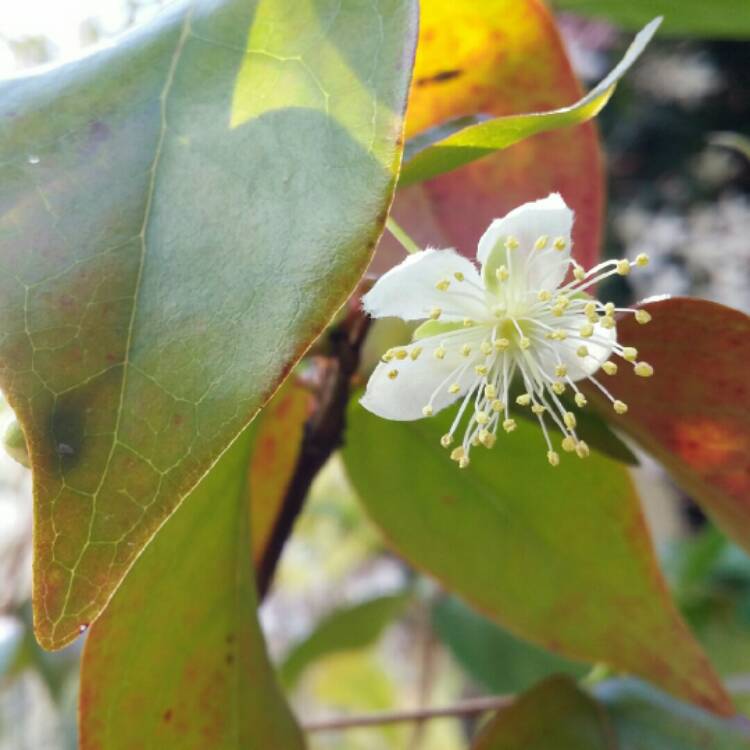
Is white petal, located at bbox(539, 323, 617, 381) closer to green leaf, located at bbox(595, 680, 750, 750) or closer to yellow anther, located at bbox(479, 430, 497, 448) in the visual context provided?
yellow anther, located at bbox(479, 430, 497, 448)

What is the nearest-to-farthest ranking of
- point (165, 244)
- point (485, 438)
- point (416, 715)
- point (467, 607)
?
point (165, 244) < point (485, 438) < point (416, 715) < point (467, 607)

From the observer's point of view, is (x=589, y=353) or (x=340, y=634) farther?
(x=340, y=634)

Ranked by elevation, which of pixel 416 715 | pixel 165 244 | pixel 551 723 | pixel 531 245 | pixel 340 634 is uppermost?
pixel 165 244

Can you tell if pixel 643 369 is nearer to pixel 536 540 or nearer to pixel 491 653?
pixel 536 540

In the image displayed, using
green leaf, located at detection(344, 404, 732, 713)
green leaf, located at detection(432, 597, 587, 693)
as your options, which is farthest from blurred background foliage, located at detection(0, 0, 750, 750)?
green leaf, located at detection(344, 404, 732, 713)

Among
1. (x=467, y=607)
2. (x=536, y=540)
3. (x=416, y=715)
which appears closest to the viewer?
(x=536, y=540)

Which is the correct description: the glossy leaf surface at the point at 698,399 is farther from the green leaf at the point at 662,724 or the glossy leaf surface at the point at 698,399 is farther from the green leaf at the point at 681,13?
the green leaf at the point at 681,13

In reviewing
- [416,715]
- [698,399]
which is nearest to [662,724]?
[416,715]
